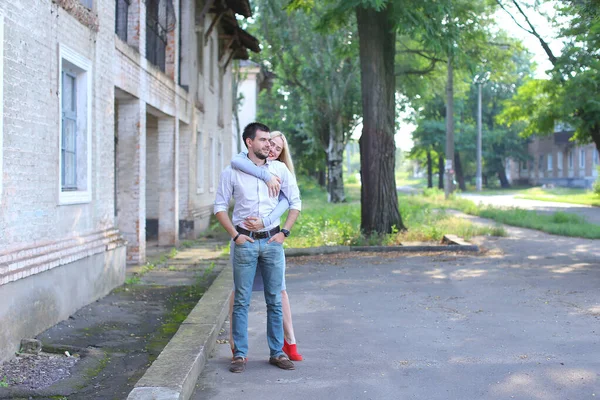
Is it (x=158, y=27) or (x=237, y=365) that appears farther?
(x=158, y=27)

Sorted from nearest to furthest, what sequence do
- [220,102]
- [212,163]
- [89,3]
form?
[89,3], [212,163], [220,102]

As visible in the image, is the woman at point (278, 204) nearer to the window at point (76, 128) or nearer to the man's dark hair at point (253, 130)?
the man's dark hair at point (253, 130)

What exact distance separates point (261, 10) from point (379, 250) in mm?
23625

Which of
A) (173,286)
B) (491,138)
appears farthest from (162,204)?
(491,138)

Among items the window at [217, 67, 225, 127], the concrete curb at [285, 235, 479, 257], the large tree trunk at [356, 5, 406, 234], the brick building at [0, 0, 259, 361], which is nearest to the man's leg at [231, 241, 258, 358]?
the brick building at [0, 0, 259, 361]

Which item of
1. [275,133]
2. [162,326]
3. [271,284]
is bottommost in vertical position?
[162,326]

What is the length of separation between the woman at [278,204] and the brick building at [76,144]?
2.24 m

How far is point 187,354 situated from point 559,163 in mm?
69006

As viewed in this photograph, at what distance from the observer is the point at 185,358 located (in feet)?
18.4

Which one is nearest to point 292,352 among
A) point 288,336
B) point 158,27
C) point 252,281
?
point 288,336

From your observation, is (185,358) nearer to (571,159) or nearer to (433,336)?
(433,336)

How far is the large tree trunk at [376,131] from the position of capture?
52.9ft

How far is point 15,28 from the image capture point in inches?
276

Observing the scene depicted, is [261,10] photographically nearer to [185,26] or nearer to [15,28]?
[185,26]
